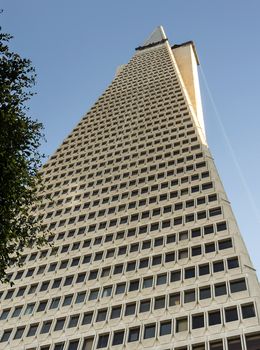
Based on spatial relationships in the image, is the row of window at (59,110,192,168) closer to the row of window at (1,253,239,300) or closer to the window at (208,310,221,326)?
the row of window at (1,253,239,300)

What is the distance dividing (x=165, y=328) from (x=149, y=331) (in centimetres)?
128

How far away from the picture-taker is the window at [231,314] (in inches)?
1304

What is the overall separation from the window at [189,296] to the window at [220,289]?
1.86 metres

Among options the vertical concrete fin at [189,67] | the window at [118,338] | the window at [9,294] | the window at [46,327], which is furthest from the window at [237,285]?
the vertical concrete fin at [189,67]

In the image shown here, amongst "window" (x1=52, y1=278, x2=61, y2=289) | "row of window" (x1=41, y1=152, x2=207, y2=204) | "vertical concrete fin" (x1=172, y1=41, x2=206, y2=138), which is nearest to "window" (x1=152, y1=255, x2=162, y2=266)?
"window" (x1=52, y1=278, x2=61, y2=289)

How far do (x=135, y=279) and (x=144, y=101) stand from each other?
48205 mm

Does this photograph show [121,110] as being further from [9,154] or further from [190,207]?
[9,154]

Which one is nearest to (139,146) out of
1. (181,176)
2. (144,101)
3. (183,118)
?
(183,118)

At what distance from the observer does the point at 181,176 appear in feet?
180

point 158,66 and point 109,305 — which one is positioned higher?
point 158,66

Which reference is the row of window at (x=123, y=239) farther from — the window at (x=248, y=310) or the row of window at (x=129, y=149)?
the row of window at (x=129, y=149)

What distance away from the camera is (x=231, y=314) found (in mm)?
33656

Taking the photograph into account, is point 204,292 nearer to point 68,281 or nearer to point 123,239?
point 123,239

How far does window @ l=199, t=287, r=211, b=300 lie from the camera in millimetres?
36353
